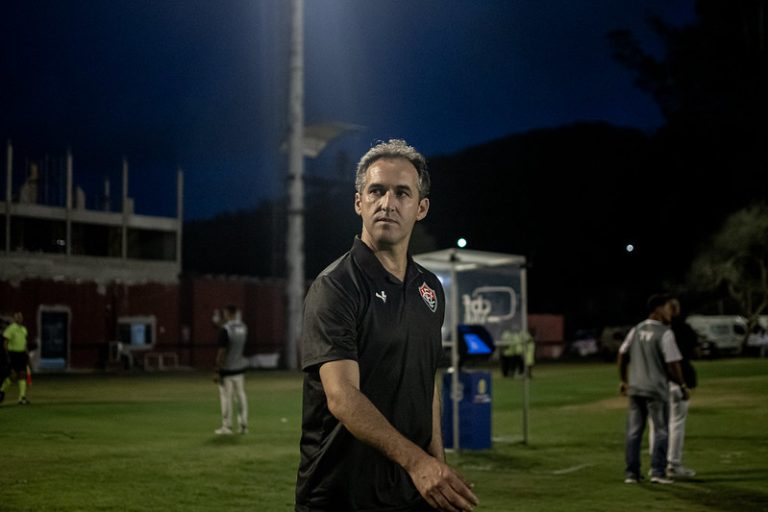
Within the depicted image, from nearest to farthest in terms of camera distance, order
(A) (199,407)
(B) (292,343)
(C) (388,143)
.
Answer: (C) (388,143) → (A) (199,407) → (B) (292,343)

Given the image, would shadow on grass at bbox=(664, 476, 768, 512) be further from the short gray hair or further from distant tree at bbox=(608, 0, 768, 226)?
distant tree at bbox=(608, 0, 768, 226)

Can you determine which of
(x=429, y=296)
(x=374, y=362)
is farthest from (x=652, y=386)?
(x=374, y=362)

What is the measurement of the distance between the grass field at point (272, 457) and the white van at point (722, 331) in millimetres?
28923

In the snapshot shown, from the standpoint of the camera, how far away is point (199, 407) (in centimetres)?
2361

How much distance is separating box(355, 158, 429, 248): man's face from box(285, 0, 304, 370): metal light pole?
1608 inches

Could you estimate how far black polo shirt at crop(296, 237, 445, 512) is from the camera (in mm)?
3336

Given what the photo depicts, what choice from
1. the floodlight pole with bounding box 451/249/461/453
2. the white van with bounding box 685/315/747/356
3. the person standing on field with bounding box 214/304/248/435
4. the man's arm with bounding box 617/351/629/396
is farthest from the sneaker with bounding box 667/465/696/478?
the white van with bounding box 685/315/747/356

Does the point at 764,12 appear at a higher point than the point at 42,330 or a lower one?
higher

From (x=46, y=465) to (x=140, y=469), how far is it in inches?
49.7

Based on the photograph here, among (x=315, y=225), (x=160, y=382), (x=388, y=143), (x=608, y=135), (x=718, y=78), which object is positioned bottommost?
(x=160, y=382)

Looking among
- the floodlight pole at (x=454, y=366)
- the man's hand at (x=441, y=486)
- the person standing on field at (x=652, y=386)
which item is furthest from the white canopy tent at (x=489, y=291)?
the man's hand at (x=441, y=486)

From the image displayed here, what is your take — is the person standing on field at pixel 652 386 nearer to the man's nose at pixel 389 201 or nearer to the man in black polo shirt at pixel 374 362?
the man in black polo shirt at pixel 374 362

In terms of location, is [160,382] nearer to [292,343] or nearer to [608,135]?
[292,343]

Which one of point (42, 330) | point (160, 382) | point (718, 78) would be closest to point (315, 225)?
point (718, 78)
